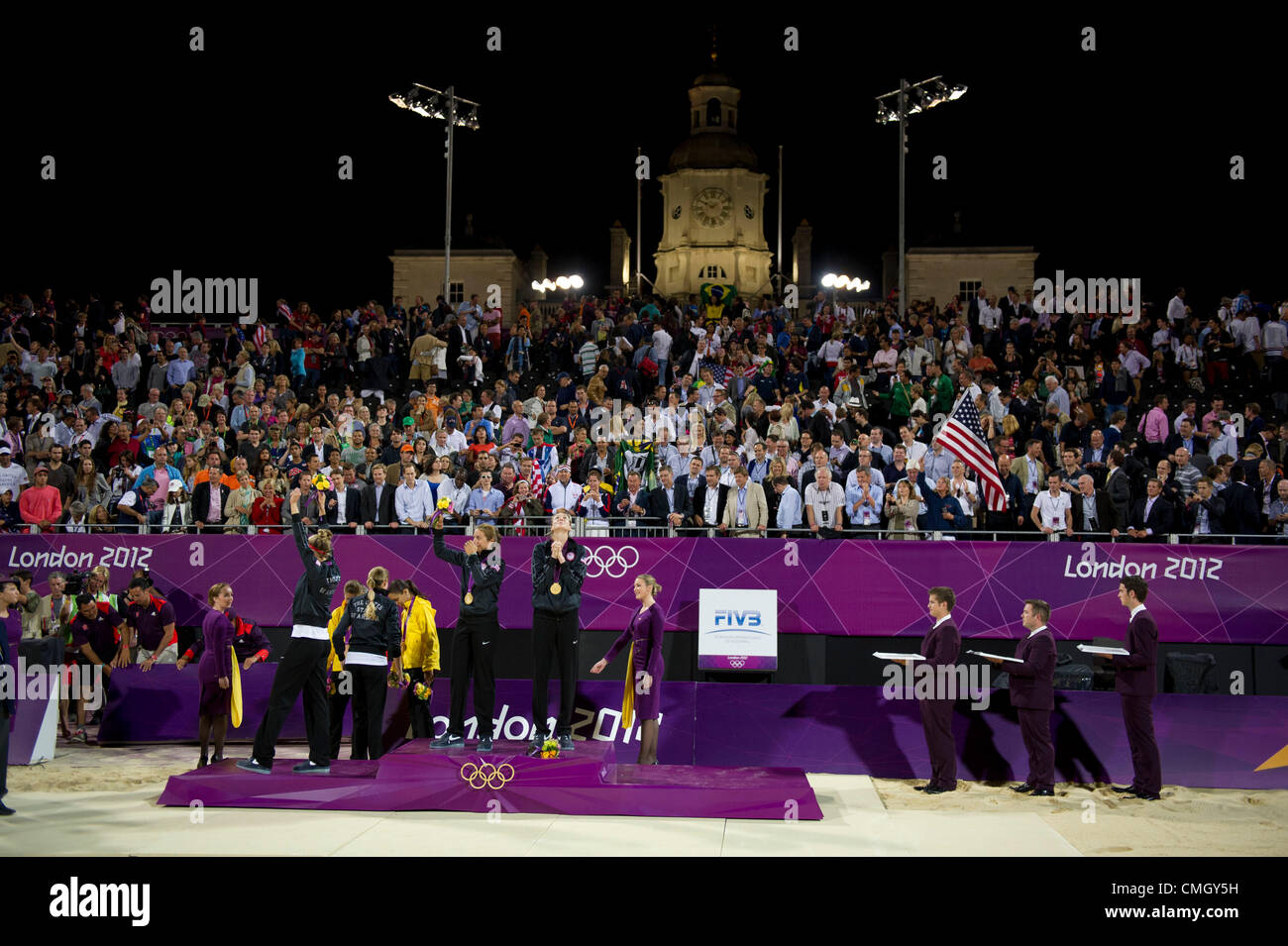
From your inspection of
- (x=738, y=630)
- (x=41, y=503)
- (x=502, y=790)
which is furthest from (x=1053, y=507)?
(x=41, y=503)

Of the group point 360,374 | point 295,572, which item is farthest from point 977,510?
point 360,374

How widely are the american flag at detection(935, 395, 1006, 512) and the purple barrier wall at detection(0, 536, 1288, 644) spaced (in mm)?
958

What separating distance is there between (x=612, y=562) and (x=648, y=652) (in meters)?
3.37

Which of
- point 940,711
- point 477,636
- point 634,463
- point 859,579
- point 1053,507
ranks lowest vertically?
point 940,711

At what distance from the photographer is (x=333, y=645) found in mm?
12086

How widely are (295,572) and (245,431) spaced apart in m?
3.61

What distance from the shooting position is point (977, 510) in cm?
1585

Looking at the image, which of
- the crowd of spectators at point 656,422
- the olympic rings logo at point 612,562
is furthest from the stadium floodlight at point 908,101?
the olympic rings logo at point 612,562

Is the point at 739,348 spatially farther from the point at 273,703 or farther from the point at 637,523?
the point at 273,703

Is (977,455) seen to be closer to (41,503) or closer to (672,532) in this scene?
(672,532)

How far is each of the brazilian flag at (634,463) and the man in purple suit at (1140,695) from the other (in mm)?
6927

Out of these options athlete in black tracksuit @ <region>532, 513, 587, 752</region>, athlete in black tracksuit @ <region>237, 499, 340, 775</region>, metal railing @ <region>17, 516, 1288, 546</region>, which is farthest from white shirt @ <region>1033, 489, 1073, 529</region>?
athlete in black tracksuit @ <region>237, 499, 340, 775</region>

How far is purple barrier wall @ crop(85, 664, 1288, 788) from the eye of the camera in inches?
483

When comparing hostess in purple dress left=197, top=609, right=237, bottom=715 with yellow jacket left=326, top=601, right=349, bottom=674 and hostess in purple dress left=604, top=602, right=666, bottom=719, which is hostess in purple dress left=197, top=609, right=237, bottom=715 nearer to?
yellow jacket left=326, top=601, right=349, bottom=674
